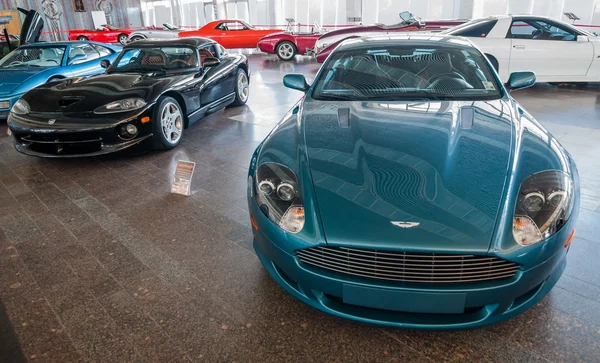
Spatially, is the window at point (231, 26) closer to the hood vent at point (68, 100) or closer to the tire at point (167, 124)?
the tire at point (167, 124)

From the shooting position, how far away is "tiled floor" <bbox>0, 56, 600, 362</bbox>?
1.68 meters

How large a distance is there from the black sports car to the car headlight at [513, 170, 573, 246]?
11.0ft

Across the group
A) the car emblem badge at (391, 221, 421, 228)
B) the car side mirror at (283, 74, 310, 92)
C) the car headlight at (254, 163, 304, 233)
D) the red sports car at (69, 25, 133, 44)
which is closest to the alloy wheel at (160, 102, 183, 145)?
the car side mirror at (283, 74, 310, 92)

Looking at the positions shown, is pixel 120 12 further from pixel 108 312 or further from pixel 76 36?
pixel 108 312

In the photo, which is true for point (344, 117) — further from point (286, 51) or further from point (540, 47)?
point (286, 51)

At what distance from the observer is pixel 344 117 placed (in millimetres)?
2316

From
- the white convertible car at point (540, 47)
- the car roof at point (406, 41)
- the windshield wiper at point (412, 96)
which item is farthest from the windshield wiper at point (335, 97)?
the white convertible car at point (540, 47)

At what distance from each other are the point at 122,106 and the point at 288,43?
327 inches

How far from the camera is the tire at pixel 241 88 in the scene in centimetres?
603

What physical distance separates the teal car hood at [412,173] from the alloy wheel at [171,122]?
233cm

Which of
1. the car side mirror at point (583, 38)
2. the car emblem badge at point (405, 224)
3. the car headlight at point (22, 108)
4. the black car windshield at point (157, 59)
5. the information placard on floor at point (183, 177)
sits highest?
the black car windshield at point (157, 59)

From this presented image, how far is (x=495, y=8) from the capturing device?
12109mm

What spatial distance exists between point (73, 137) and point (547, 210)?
12.1 ft

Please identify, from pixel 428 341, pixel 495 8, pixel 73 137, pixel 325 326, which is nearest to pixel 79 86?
pixel 73 137
